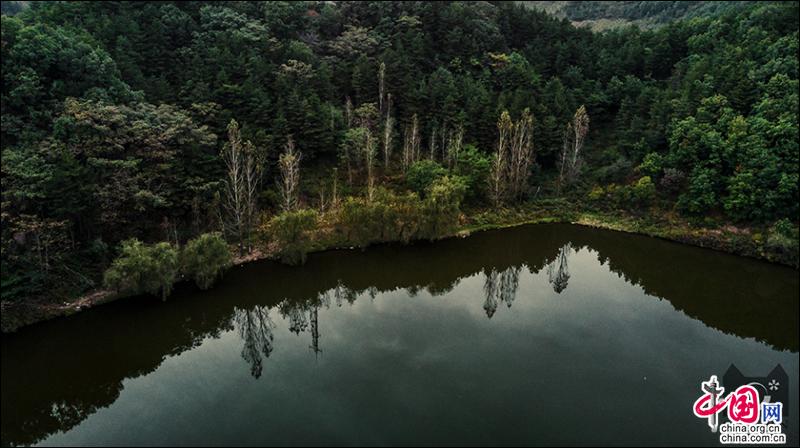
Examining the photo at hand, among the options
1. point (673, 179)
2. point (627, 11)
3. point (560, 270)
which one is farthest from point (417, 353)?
point (627, 11)

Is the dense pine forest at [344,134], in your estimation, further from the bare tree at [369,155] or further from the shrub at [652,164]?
the shrub at [652,164]

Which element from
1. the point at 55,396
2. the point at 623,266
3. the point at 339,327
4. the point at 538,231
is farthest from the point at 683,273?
the point at 55,396

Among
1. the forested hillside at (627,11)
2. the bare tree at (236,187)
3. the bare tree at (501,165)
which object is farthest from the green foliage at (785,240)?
the forested hillside at (627,11)

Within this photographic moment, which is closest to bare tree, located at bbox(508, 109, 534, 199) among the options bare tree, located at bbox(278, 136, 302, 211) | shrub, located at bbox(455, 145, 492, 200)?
shrub, located at bbox(455, 145, 492, 200)

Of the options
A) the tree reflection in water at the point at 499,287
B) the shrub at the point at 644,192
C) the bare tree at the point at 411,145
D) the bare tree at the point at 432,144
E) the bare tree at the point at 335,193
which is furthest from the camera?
the bare tree at the point at 432,144

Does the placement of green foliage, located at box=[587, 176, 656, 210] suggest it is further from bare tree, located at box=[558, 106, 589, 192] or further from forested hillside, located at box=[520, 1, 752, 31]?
forested hillside, located at box=[520, 1, 752, 31]

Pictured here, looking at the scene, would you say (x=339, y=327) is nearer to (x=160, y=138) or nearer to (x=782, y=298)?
(x=160, y=138)
